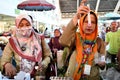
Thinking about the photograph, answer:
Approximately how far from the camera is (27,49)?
2.81 meters

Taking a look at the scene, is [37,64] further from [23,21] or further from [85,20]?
[85,20]

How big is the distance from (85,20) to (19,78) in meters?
0.73

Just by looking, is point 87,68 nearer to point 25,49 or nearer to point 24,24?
point 25,49

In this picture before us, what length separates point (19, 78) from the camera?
2328 mm

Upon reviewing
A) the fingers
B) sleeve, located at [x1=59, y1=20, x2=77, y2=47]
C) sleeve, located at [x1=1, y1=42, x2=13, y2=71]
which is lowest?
sleeve, located at [x1=1, y1=42, x2=13, y2=71]

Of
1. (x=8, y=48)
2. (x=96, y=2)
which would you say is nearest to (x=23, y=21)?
(x=8, y=48)

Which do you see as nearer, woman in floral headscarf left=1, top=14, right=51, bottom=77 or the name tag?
the name tag

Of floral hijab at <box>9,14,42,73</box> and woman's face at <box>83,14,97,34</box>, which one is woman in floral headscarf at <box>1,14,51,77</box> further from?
woman's face at <box>83,14,97,34</box>

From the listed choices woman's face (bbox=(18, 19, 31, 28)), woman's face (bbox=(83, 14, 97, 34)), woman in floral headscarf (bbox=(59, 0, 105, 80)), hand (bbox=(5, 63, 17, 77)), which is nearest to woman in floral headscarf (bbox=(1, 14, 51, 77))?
woman's face (bbox=(18, 19, 31, 28))

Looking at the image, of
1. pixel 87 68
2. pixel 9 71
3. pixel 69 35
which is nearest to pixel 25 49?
pixel 9 71

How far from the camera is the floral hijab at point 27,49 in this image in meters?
2.76

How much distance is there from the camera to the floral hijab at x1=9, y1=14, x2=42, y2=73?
2.76 m

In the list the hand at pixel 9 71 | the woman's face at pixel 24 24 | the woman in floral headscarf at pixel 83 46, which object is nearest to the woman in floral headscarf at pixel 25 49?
the woman's face at pixel 24 24

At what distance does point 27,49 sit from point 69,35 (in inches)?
24.9
